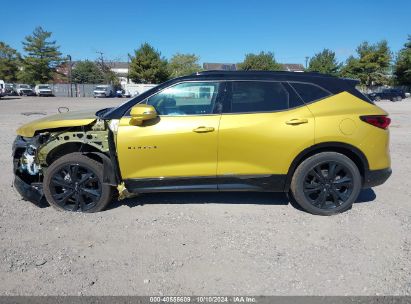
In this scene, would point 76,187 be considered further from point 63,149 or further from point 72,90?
point 72,90

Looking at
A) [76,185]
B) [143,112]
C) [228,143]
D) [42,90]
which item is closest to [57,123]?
[76,185]

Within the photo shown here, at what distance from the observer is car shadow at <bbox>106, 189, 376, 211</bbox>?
455 cm

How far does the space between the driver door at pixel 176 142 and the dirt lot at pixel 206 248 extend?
46 centimetres

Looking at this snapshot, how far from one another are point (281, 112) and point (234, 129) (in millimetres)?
614

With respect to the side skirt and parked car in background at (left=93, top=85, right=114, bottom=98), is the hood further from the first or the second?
parked car in background at (left=93, top=85, right=114, bottom=98)

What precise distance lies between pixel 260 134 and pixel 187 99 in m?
0.99

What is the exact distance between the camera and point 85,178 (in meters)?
4.10

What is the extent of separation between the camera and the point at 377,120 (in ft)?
13.2

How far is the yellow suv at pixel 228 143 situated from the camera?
12.8 feet

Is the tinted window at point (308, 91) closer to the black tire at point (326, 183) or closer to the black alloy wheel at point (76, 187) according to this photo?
the black tire at point (326, 183)

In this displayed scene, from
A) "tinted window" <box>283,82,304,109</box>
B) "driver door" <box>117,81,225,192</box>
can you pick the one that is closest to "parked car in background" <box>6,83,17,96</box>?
"driver door" <box>117,81,225,192</box>

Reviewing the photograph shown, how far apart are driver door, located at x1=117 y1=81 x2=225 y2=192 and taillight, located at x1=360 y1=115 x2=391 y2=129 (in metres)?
1.77

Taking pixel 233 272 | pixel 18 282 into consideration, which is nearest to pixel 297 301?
pixel 233 272

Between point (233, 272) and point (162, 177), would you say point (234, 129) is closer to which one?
point (162, 177)
